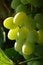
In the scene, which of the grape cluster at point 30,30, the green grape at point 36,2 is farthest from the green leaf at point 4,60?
the green grape at point 36,2

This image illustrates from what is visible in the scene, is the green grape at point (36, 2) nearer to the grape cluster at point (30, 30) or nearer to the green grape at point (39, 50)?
the grape cluster at point (30, 30)

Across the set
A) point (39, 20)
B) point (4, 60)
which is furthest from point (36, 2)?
point (4, 60)

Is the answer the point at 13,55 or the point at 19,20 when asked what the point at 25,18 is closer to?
the point at 19,20

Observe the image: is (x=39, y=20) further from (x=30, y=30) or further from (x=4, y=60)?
(x=4, y=60)

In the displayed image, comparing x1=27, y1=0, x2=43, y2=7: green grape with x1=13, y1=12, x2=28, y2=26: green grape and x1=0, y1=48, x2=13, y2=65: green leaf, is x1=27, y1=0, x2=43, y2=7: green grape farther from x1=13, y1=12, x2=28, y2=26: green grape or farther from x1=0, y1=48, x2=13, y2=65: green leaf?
x1=0, y1=48, x2=13, y2=65: green leaf

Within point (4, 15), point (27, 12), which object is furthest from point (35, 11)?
point (4, 15)

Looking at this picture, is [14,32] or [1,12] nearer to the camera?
[14,32]

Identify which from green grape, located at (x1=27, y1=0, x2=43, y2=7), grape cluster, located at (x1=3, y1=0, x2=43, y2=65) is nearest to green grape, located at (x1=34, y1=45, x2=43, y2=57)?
grape cluster, located at (x1=3, y1=0, x2=43, y2=65)

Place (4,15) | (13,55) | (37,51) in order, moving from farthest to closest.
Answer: (4,15) → (13,55) → (37,51)

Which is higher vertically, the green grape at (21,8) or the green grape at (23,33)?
the green grape at (21,8)
